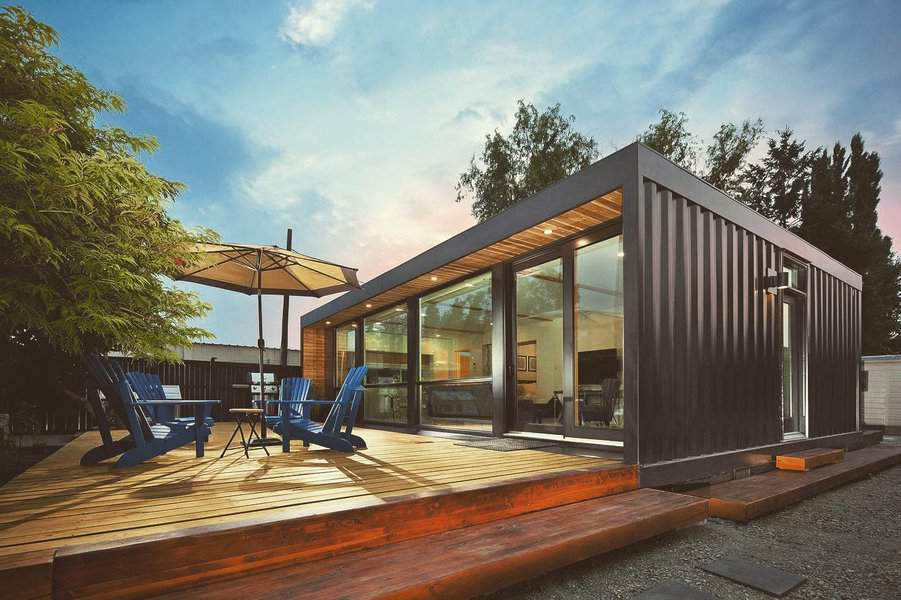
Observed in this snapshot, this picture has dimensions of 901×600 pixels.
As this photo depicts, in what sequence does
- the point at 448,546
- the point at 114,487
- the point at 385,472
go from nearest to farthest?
1. the point at 448,546
2. the point at 114,487
3. the point at 385,472

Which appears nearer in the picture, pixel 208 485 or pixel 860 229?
pixel 208 485

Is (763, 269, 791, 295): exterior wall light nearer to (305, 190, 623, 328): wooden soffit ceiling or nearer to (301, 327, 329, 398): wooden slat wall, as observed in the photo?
(305, 190, 623, 328): wooden soffit ceiling

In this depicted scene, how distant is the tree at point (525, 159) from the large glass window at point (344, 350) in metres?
10.4

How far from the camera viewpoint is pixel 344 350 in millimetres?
11195

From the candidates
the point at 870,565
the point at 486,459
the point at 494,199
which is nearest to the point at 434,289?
the point at 486,459

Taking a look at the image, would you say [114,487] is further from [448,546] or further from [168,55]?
[168,55]

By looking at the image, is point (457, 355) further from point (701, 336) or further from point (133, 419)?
point (133, 419)

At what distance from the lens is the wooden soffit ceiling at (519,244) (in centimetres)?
454

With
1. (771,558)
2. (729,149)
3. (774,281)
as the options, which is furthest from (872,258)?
(771,558)

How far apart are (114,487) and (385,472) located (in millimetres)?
1690

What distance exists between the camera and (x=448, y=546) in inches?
91.0

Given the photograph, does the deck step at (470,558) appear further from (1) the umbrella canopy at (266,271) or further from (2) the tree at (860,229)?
(2) the tree at (860,229)

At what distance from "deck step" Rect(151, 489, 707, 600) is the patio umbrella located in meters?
2.95

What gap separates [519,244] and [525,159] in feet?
50.6
